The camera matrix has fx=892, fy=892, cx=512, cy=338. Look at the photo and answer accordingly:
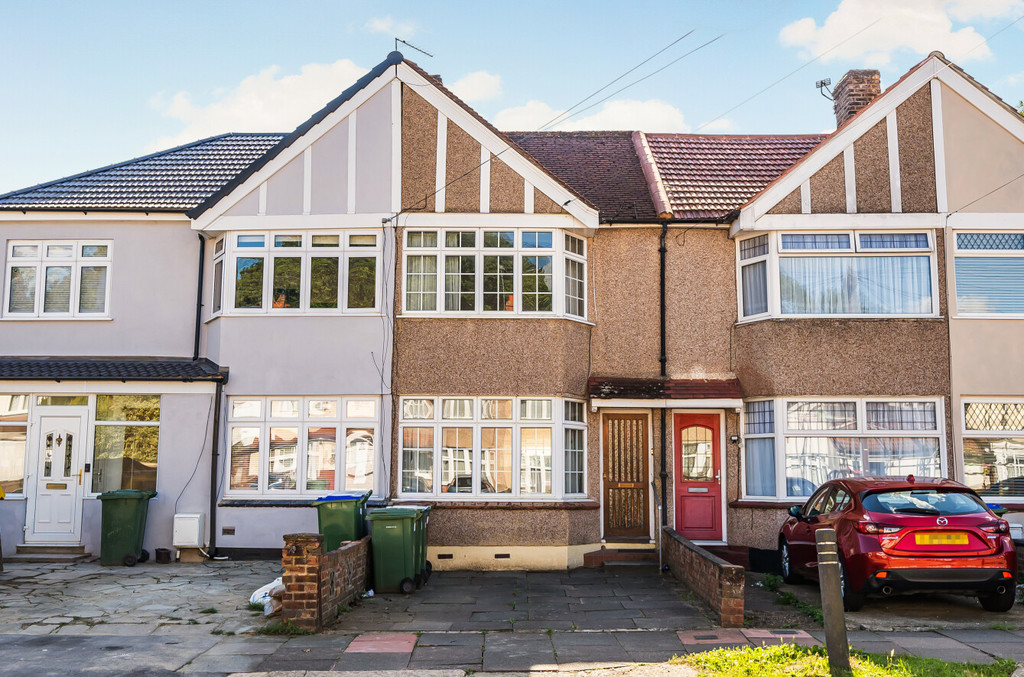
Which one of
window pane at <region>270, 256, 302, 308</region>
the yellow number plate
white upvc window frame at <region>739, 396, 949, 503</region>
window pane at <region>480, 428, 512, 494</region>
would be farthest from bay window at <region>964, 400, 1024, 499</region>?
window pane at <region>270, 256, 302, 308</region>

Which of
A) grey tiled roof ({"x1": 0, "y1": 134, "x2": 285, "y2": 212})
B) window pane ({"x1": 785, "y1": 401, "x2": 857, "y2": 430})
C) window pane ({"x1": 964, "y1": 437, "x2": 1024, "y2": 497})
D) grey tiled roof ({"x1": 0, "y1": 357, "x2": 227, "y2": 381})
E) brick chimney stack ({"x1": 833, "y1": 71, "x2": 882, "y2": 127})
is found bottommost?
window pane ({"x1": 964, "y1": 437, "x2": 1024, "y2": 497})

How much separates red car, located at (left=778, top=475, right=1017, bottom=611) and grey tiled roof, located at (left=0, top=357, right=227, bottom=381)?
964cm

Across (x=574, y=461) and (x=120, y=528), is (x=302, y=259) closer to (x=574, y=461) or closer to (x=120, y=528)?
(x=120, y=528)

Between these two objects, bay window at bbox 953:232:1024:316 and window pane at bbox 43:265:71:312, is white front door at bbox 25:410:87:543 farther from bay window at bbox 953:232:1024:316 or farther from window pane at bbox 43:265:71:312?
bay window at bbox 953:232:1024:316

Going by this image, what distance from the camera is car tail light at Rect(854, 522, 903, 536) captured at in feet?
30.1

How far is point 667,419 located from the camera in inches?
579

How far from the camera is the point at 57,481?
47.7ft

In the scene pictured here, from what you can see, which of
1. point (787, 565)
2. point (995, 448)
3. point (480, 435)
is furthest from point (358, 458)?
point (995, 448)

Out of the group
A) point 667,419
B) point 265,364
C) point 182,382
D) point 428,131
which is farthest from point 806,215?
point 182,382

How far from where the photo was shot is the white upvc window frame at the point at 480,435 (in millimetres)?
13828

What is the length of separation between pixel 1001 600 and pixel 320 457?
31.3ft

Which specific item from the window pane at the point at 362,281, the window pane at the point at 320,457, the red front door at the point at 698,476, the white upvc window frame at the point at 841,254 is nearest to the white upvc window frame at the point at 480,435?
the window pane at the point at 320,457

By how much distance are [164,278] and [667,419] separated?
8.85 metres

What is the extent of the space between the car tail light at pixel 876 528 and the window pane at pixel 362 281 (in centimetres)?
807
